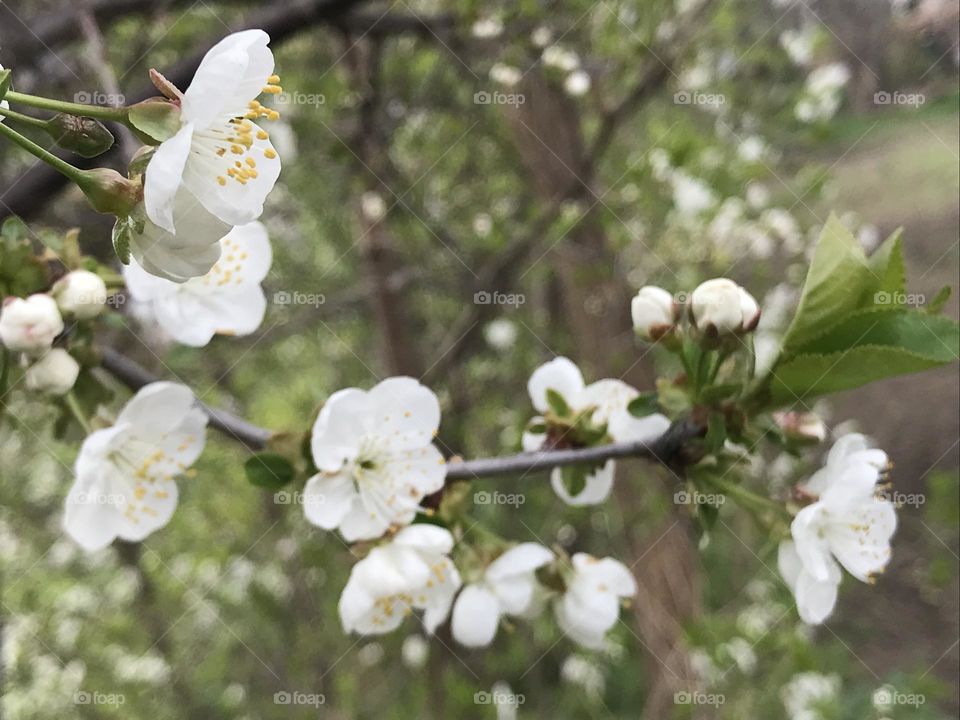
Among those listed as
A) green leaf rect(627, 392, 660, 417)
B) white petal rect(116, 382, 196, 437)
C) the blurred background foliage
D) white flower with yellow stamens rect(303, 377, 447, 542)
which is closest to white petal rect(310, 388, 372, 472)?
white flower with yellow stamens rect(303, 377, 447, 542)

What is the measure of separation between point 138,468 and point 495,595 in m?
0.39

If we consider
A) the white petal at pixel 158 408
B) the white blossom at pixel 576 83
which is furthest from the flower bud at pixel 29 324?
the white blossom at pixel 576 83

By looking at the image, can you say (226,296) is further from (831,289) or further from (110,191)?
(831,289)

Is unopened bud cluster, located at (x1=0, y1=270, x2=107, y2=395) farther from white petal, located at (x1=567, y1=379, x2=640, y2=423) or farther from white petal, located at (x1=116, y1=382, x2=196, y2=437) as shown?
white petal, located at (x1=567, y1=379, x2=640, y2=423)

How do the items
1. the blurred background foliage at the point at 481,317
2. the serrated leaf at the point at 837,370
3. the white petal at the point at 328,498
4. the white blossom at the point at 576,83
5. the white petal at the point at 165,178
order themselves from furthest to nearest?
1. the blurred background foliage at the point at 481,317
2. the white blossom at the point at 576,83
3. the white petal at the point at 328,498
4. the serrated leaf at the point at 837,370
5. the white petal at the point at 165,178

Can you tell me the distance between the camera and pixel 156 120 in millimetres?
457

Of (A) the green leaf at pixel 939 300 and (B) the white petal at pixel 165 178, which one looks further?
(A) the green leaf at pixel 939 300

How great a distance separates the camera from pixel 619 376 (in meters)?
2.17

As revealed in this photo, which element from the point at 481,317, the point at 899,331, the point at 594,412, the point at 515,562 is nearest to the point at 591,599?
the point at 515,562

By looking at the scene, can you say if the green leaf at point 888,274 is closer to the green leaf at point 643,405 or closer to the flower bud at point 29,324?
the green leaf at point 643,405

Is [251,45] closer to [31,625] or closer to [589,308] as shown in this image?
[589,308]

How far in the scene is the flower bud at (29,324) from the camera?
25.1 inches

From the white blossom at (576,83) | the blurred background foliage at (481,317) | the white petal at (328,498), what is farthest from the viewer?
the blurred background foliage at (481,317)

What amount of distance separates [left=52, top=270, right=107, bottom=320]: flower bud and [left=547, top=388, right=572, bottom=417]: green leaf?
0.45 meters
